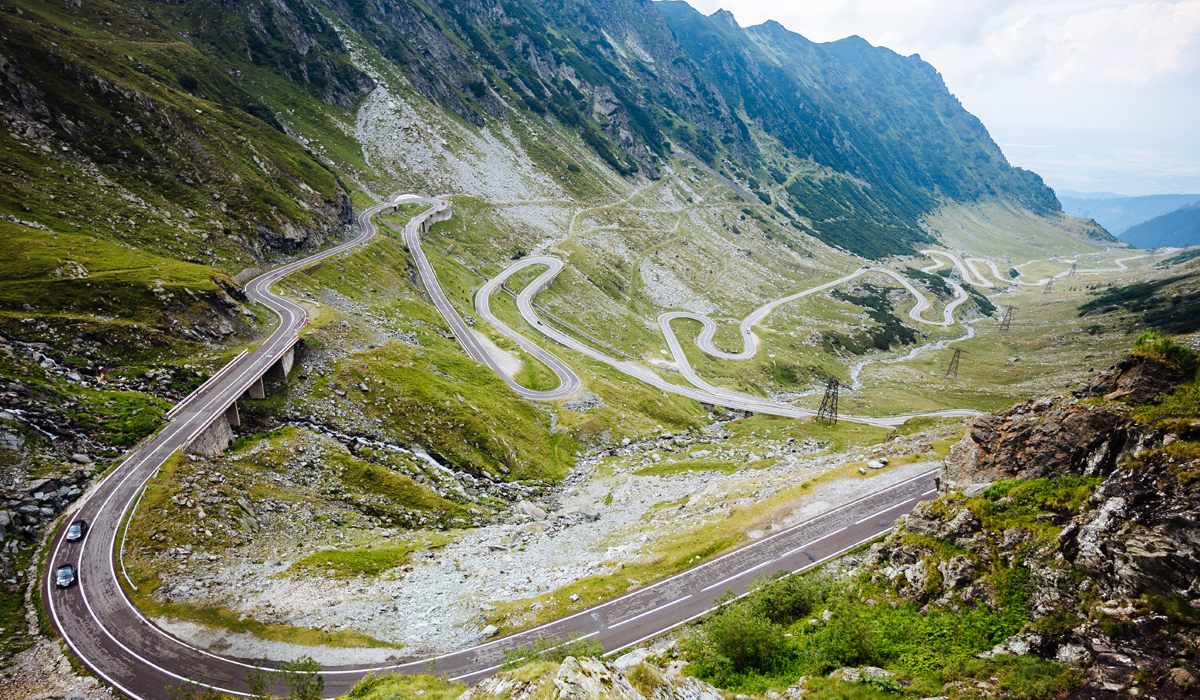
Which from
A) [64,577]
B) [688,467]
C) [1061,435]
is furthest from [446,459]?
[1061,435]

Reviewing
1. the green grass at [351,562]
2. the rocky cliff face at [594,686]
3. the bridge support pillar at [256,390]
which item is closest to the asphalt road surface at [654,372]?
the bridge support pillar at [256,390]

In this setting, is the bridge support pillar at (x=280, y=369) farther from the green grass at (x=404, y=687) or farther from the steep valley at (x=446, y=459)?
the green grass at (x=404, y=687)

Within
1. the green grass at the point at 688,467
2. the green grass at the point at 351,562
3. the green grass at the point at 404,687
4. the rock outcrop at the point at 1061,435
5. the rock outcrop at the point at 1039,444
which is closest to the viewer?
the rock outcrop at the point at 1061,435

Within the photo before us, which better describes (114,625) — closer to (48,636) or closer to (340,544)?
(48,636)

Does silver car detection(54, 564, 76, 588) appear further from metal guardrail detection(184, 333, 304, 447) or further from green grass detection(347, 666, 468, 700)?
green grass detection(347, 666, 468, 700)

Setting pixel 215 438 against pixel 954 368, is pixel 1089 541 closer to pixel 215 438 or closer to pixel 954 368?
pixel 215 438

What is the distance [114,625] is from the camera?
23.9 m

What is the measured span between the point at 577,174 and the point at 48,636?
18471 cm

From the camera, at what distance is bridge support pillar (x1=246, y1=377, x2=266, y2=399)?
42.7 metres

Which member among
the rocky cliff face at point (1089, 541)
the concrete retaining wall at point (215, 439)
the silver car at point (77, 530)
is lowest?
the silver car at point (77, 530)

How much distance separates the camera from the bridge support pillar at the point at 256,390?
4272cm

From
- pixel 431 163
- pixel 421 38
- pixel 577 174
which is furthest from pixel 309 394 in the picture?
pixel 421 38

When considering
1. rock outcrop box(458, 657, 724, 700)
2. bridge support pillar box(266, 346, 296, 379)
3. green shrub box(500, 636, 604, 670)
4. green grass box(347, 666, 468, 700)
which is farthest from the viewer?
bridge support pillar box(266, 346, 296, 379)

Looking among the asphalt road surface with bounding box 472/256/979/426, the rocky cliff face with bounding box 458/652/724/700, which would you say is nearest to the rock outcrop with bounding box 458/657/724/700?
the rocky cliff face with bounding box 458/652/724/700
